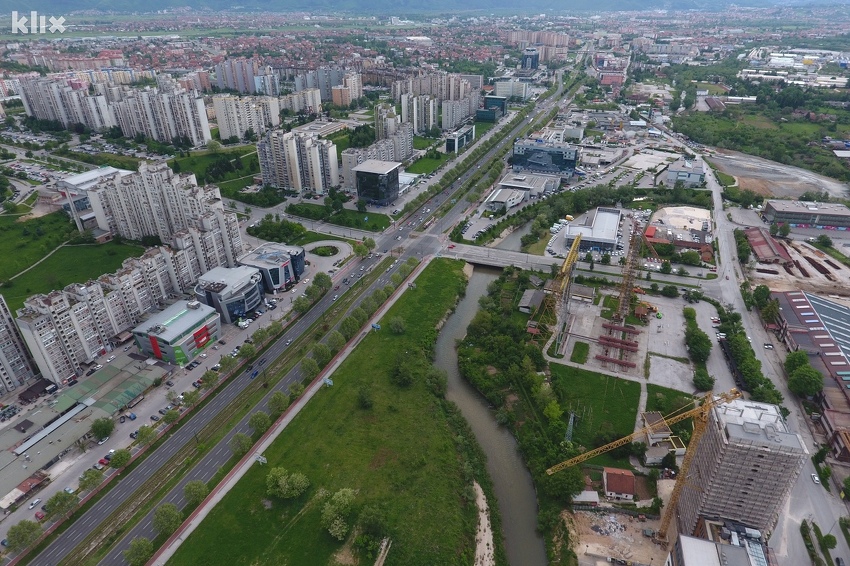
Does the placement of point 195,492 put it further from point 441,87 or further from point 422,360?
point 441,87

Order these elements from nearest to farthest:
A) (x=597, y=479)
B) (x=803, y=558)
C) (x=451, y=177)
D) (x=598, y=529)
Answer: (x=803, y=558) → (x=598, y=529) → (x=597, y=479) → (x=451, y=177)

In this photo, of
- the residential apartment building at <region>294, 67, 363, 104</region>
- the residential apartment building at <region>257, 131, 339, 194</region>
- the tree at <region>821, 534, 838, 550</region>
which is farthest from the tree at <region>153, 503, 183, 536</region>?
the residential apartment building at <region>294, 67, 363, 104</region>

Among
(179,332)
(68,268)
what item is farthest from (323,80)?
(179,332)

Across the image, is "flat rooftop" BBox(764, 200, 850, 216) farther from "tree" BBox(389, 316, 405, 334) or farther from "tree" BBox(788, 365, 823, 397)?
"tree" BBox(389, 316, 405, 334)

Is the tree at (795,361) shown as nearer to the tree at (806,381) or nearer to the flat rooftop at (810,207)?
the tree at (806,381)

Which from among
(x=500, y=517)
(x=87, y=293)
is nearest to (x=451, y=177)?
(x=87, y=293)

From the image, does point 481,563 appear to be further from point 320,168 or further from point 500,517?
point 320,168

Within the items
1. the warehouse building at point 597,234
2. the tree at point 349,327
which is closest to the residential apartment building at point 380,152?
the warehouse building at point 597,234
